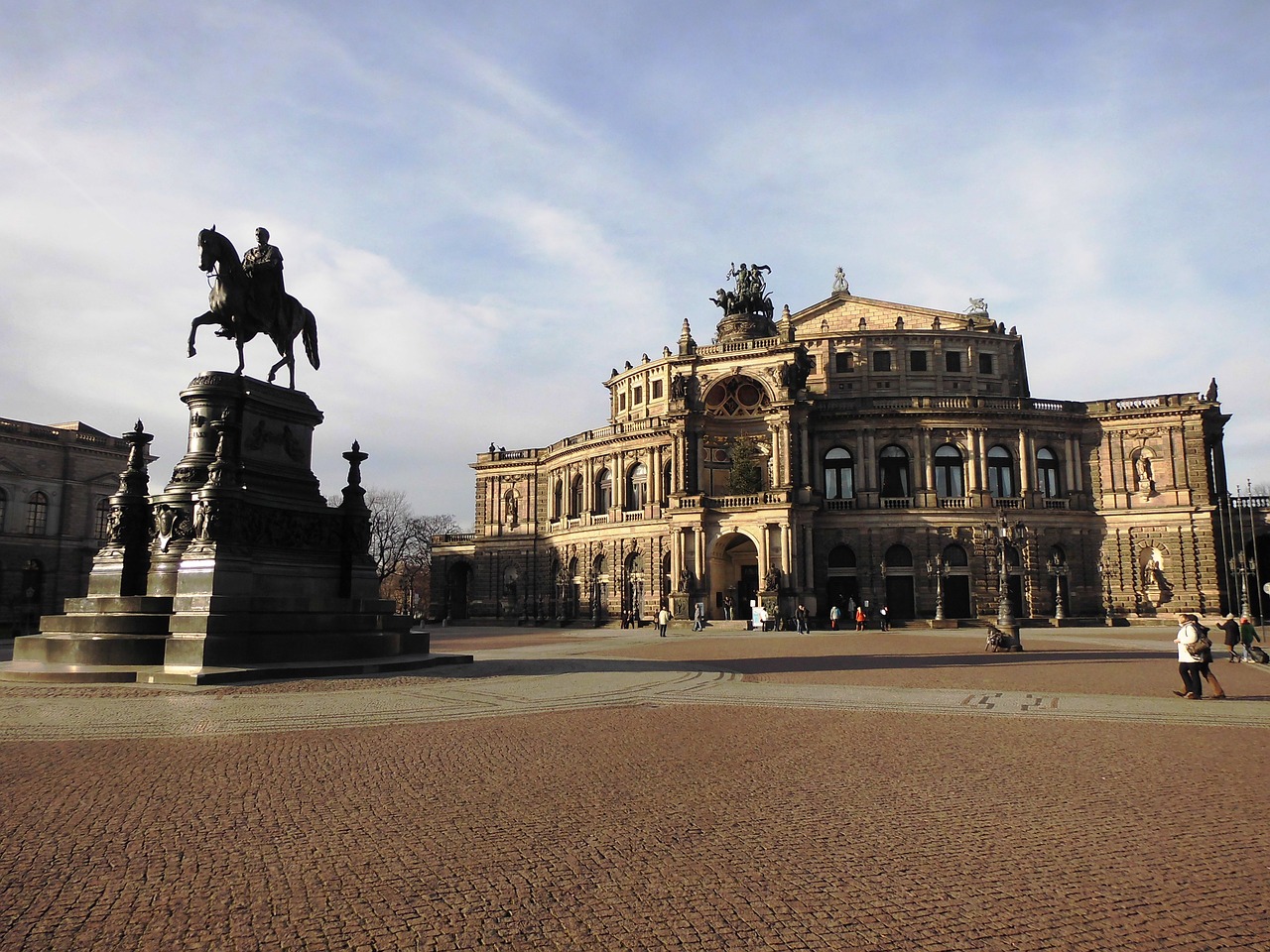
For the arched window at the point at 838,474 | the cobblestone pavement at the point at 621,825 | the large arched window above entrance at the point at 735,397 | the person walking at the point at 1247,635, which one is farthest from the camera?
the large arched window above entrance at the point at 735,397

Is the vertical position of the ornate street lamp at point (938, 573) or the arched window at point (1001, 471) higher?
the arched window at point (1001, 471)

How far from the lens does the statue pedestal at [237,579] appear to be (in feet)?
56.3

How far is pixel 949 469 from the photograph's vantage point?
61031mm

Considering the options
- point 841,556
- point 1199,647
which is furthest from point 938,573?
point 1199,647

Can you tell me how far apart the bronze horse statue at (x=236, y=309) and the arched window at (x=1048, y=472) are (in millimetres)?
52889

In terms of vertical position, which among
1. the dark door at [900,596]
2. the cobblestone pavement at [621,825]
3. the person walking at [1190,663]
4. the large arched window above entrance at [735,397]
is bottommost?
the cobblestone pavement at [621,825]

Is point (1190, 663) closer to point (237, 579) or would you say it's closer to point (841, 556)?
point (237, 579)

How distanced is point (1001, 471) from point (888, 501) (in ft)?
27.8

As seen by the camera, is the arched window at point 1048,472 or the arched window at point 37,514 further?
the arched window at point 37,514

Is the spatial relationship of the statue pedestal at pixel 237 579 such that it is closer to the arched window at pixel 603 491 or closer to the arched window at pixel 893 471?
the arched window at pixel 603 491

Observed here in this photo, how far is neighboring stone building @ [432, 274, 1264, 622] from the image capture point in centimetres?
5744

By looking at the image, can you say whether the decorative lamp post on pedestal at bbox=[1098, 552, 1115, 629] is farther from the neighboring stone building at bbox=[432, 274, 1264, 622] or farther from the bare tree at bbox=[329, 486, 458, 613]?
the bare tree at bbox=[329, 486, 458, 613]

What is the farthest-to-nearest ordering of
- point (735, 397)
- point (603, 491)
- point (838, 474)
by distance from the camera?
point (603, 491) < point (735, 397) < point (838, 474)

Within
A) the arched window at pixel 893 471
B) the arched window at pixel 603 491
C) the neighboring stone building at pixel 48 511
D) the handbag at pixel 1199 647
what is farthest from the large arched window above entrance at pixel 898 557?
the neighboring stone building at pixel 48 511
